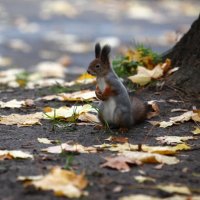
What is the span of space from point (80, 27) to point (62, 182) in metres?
9.57

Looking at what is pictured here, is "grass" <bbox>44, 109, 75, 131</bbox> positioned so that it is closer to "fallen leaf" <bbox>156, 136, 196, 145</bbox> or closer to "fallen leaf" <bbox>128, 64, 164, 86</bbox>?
"fallen leaf" <bbox>156, 136, 196, 145</bbox>

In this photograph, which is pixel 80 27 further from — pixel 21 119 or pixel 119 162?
pixel 119 162

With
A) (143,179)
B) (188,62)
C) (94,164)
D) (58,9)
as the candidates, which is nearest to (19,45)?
(58,9)

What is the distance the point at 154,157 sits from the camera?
3426mm

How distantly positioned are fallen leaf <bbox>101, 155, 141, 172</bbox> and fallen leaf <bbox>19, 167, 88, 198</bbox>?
31 cm

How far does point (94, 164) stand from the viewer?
338 cm

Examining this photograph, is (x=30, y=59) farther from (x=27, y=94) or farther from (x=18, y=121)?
(x=18, y=121)

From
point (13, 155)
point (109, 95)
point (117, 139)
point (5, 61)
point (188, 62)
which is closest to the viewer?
point (13, 155)

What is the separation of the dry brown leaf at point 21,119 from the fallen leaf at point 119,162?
1.24 meters

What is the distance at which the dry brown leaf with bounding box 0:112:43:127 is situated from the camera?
4.52 metres

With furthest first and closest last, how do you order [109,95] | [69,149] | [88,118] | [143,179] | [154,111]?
[154,111] < [88,118] < [109,95] < [69,149] < [143,179]

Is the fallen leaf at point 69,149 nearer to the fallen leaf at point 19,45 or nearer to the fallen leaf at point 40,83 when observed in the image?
the fallen leaf at point 40,83

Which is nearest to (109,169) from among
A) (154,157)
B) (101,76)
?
(154,157)

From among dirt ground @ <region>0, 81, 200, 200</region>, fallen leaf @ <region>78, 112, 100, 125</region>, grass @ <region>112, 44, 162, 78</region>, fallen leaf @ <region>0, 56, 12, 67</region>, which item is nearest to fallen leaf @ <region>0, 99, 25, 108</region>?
dirt ground @ <region>0, 81, 200, 200</region>
